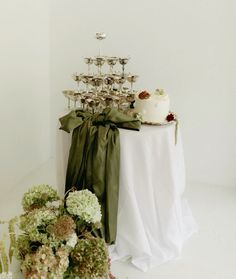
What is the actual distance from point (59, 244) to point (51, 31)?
2361mm

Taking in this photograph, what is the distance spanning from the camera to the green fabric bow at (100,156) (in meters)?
1.87

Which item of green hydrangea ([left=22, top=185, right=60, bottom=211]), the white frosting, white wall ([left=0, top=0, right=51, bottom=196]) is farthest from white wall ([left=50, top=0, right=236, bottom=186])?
green hydrangea ([left=22, top=185, right=60, bottom=211])

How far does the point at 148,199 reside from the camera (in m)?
1.94

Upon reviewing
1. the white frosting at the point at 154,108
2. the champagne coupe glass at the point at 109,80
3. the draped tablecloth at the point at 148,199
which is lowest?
the draped tablecloth at the point at 148,199

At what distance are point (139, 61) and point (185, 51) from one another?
386mm

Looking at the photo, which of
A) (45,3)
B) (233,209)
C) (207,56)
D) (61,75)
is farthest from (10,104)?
(233,209)

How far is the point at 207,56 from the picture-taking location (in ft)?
9.25

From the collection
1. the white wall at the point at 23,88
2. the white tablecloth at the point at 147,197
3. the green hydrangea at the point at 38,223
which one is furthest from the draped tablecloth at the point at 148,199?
the white wall at the point at 23,88

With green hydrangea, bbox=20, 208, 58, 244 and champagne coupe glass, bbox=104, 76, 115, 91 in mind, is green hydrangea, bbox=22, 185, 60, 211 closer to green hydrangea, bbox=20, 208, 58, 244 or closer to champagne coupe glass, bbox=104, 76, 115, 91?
green hydrangea, bbox=20, 208, 58, 244

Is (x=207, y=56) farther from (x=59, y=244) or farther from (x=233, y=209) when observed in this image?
(x=59, y=244)

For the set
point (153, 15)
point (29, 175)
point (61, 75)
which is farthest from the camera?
point (61, 75)

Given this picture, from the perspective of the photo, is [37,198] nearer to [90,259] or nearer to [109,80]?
[90,259]

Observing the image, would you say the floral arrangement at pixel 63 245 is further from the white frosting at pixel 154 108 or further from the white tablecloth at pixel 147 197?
the white frosting at pixel 154 108

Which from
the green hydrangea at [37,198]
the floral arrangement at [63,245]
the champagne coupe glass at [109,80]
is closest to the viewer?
the floral arrangement at [63,245]
